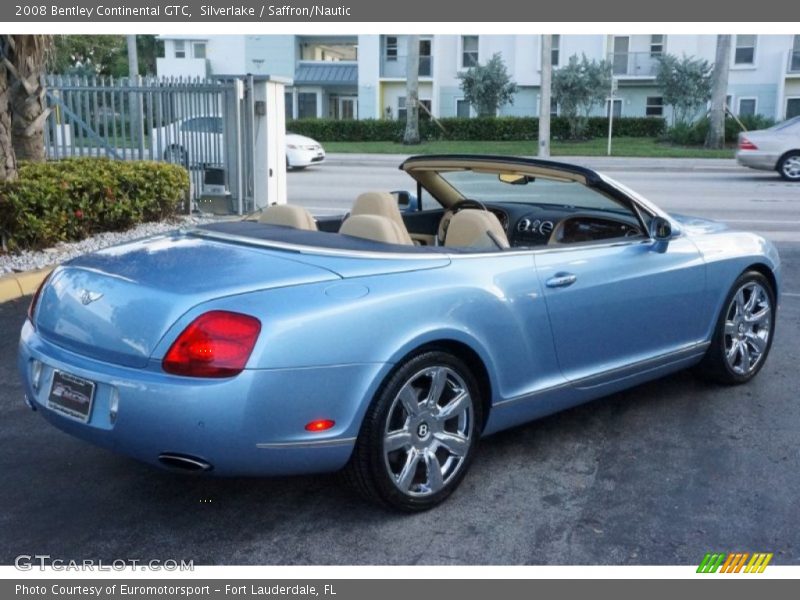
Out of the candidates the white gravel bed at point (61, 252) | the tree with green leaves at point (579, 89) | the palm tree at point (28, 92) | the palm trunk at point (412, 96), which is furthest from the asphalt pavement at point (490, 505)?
the tree with green leaves at point (579, 89)

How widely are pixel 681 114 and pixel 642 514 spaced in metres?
42.1

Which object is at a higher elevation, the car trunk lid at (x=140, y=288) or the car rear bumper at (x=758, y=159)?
the car trunk lid at (x=140, y=288)

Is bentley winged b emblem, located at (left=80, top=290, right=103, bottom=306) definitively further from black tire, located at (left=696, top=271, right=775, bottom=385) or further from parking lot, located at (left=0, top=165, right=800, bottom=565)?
black tire, located at (left=696, top=271, right=775, bottom=385)

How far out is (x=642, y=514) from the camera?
3863 millimetres

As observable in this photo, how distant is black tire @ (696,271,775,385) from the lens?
17.7 feet

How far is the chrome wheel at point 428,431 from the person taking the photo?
3732mm

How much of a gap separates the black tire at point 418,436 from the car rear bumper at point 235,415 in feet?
0.34

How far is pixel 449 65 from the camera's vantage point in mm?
48188

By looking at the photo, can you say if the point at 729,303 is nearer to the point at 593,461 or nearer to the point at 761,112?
the point at 593,461

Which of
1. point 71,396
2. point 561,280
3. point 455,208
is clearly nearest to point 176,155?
point 455,208

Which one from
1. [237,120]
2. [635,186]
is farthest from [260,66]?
[237,120]

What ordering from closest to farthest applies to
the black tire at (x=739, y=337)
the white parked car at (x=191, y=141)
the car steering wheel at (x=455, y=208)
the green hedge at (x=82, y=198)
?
the black tire at (x=739, y=337), the car steering wheel at (x=455, y=208), the green hedge at (x=82, y=198), the white parked car at (x=191, y=141)

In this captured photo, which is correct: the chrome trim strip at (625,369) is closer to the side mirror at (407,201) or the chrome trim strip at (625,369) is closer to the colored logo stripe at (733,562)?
the colored logo stripe at (733,562)

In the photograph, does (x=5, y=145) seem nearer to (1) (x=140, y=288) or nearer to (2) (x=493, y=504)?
(1) (x=140, y=288)
